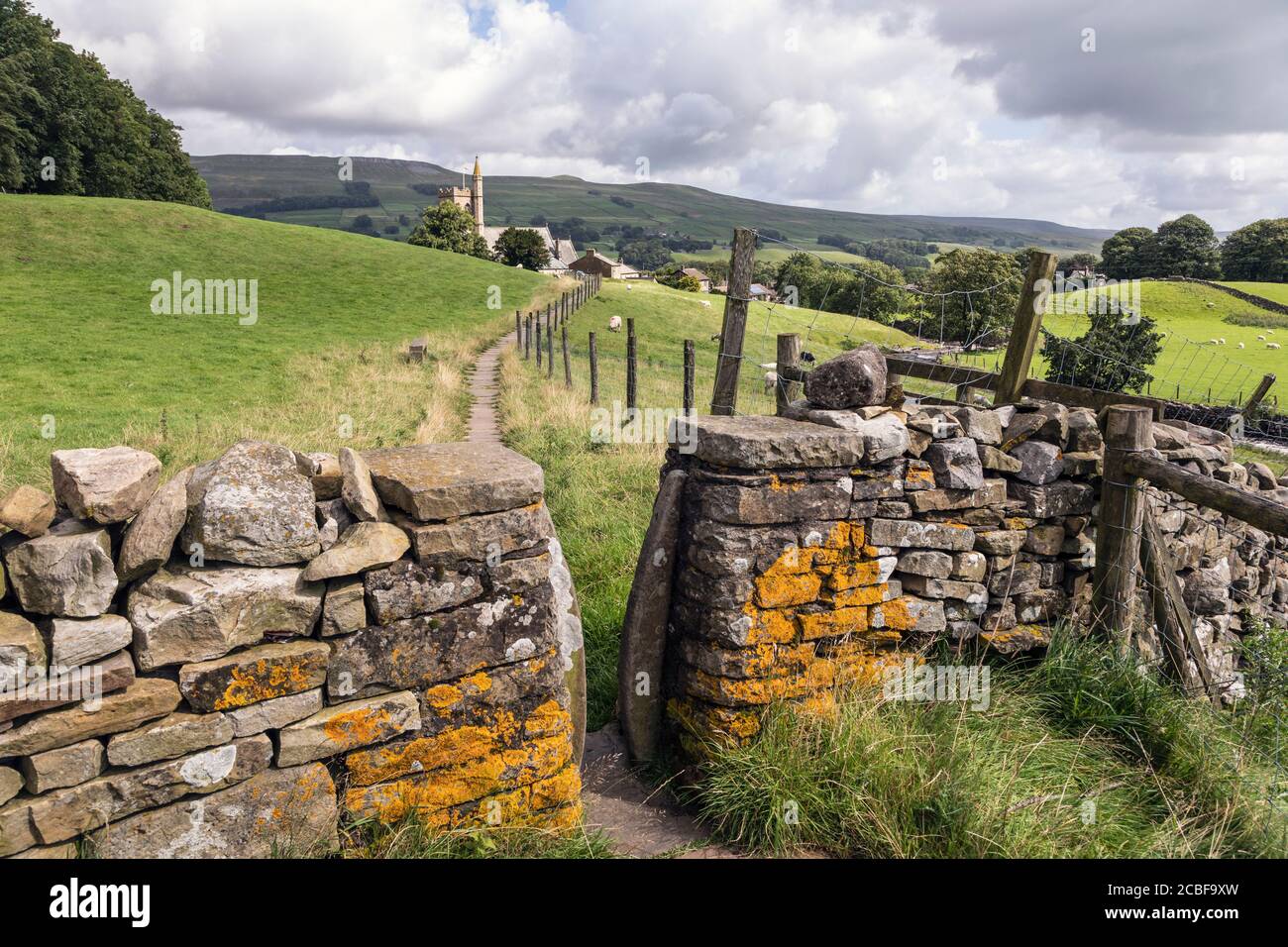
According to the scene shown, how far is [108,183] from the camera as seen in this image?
173ft

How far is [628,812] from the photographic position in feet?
13.6

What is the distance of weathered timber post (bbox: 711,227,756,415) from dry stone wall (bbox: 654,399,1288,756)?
0.73 metres

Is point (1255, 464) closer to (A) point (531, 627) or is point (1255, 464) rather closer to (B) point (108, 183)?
(A) point (531, 627)

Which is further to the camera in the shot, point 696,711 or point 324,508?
point 696,711

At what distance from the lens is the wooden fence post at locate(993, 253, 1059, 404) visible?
539 centimetres

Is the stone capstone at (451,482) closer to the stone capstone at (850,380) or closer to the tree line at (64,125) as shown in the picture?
the stone capstone at (850,380)

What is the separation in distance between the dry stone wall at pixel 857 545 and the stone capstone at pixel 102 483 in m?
2.50

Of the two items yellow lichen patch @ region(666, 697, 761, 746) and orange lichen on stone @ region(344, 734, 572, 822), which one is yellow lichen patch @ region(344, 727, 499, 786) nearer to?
orange lichen on stone @ region(344, 734, 572, 822)

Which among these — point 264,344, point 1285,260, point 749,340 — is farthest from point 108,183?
point 1285,260

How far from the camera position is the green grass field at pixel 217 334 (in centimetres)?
1326

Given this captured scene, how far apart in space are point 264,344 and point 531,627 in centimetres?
2356

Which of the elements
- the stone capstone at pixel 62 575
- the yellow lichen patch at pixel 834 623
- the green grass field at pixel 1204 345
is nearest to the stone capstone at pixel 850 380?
the yellow lichen patch at pixel 834 623

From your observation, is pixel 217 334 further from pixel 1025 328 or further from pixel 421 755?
pixel 421 755

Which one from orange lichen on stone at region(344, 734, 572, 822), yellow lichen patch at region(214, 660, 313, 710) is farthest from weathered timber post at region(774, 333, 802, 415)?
yellow lichen patch at region(214, 660, 313, 710)
